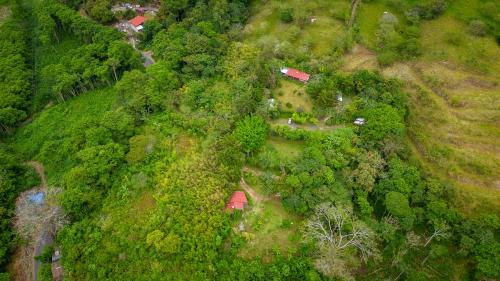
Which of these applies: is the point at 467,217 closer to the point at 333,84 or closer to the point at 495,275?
the point at 495,275

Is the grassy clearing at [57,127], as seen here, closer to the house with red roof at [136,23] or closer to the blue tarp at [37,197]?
the blue tarp at [37,197]

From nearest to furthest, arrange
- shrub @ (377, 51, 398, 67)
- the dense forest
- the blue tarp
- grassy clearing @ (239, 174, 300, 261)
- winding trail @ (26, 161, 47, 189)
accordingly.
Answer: the dense forest < grassy clearing @ (239, 174, 300, 261) < the blue tarp < winding trail @ (26, 161, 47, 189) < shrub @ (377, 51, 398, 67)

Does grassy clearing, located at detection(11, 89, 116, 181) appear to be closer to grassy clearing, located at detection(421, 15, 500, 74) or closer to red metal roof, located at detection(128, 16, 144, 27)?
red metal roof, located at detection(128, 16, 144, 27)

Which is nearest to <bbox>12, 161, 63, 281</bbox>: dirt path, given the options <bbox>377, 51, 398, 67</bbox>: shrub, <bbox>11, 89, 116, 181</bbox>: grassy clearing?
<bbox>11, 89, 116, 181</bbox>: grassy clearing

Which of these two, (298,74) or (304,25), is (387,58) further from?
(304,25)

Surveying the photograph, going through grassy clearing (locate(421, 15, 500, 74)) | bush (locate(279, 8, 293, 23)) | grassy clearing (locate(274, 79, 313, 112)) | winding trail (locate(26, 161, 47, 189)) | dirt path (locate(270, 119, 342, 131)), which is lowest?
winding trail (locate(26, 161, 47, 189))

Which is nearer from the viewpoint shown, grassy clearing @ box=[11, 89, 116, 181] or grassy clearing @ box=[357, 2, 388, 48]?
grassy clearing @ box=[11, 89, 116, 181]

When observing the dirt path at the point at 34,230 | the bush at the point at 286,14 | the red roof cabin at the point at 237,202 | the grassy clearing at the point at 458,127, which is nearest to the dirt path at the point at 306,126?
the grassy clearing at the point at 458,127
